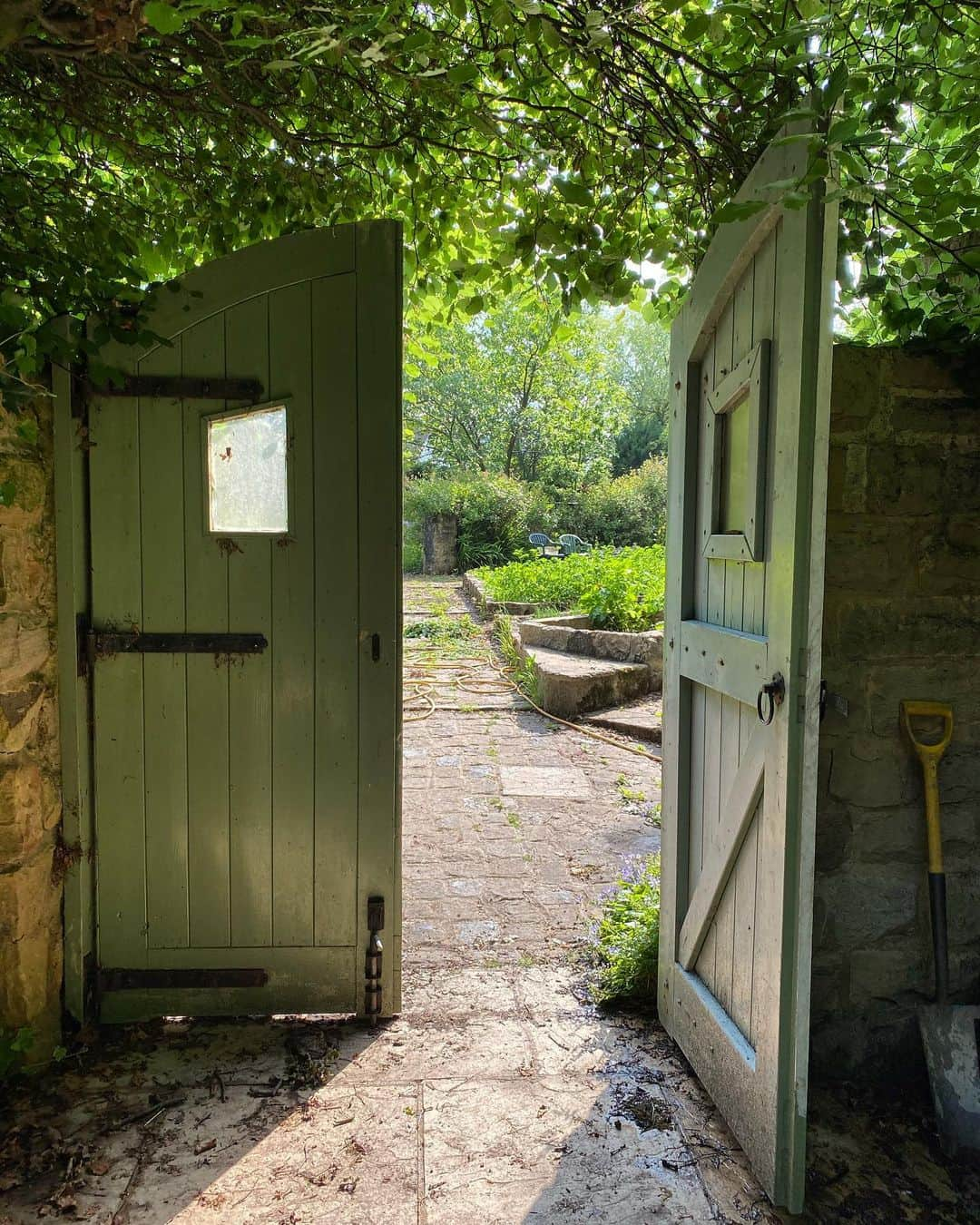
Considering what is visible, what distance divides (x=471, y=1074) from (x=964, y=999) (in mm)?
1467

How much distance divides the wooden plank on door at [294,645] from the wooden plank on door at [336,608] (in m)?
0.02

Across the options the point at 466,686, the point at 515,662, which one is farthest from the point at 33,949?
the point at 515,662

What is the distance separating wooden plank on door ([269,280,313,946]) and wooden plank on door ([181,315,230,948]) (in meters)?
0.16

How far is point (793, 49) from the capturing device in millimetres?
2225

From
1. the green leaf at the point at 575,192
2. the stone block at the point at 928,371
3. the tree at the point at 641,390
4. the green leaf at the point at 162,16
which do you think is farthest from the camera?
the tree at the point at 641,390

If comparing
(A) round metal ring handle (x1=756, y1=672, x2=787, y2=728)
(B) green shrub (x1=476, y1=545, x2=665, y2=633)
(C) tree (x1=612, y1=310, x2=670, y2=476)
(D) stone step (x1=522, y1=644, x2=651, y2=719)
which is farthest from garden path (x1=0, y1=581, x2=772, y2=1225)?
(C) tree (x1=612, y1=310, x2=670, y2=476)

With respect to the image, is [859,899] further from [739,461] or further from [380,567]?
[380,567]

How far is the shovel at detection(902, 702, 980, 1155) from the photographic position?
2.11m

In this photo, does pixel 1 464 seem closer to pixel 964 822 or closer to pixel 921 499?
pixel 921 499

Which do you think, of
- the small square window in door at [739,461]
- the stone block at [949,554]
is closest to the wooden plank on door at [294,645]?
the small square window in door at [739,461]

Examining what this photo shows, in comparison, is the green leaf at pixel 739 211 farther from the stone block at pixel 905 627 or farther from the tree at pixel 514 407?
the tree at pixel 514 407

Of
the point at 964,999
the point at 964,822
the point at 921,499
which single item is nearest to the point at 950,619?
the point at 921,499

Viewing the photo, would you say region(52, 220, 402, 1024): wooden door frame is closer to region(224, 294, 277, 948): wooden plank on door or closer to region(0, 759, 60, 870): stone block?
region(0, 759, 60, 870): stone block

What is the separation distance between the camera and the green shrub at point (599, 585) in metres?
8.03
